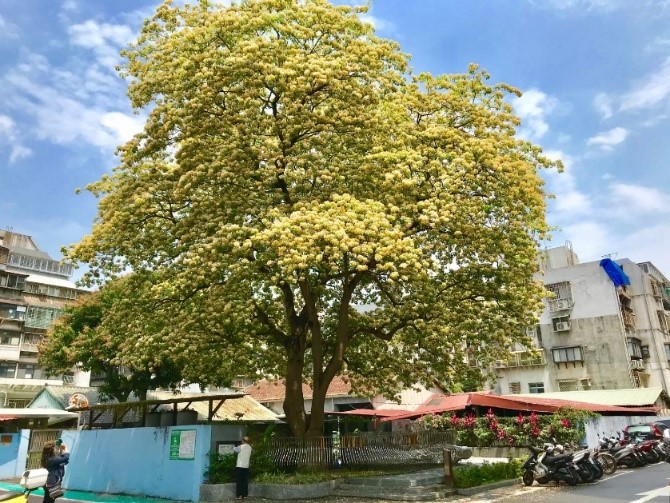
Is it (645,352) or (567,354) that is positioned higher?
(645,352)

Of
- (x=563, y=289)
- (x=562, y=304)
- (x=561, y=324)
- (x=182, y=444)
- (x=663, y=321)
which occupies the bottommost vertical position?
(x=182, y=444)

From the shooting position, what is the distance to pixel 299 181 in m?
17.1

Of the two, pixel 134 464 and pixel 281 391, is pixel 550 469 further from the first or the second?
pixel 281 391

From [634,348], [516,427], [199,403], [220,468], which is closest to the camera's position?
[220,468]

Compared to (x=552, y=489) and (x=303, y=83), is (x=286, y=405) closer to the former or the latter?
(x=552, y=489)

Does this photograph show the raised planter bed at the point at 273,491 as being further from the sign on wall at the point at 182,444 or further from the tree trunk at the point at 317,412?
the tree trunk at the point at 317,412

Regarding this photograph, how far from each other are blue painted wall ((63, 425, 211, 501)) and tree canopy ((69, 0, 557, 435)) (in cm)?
307

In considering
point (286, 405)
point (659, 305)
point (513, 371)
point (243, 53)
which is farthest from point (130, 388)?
point (659, 305)

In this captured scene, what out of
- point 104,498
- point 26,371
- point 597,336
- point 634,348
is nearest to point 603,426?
point 597,336

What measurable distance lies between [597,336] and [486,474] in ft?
110

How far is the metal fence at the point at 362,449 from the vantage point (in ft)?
55.8

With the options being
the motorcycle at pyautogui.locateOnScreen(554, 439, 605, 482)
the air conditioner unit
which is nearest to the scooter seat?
the motorcycle at pyautogui.locateOnScreen(554, 439, 605, 482)

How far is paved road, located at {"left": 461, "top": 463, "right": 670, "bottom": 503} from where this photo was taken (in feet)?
44.1

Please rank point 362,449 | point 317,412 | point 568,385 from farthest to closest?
point 568,385 < point 362,449 < point 317,412
